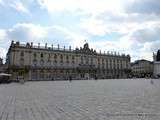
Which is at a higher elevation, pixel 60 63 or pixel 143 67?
pixel 143 67

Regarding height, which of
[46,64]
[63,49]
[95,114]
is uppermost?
[63,49]

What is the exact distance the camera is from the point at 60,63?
106875 mm

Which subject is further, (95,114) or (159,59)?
(159,59)

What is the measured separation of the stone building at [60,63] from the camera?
9406 centimetres

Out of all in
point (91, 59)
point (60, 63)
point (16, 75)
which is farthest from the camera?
point (91, 59)

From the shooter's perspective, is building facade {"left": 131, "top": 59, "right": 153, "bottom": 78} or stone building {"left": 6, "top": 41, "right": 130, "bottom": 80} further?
building facade {"left": 131, "top": 59, "right": 153, "bottom": 78}

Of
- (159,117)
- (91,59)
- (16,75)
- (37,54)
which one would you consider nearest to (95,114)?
(159,117)

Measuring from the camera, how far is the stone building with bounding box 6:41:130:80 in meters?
94.1

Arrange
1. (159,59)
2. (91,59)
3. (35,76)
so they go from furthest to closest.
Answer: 1. (159,59)
2. (91,59)
3. (35,76)

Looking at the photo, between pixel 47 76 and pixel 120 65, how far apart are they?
159ft

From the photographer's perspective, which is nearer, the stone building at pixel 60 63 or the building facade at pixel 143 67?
the stone building at pixel 60 63

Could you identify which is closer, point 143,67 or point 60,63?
point 60,63

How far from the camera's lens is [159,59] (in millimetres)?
130875

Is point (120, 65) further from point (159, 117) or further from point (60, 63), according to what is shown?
point (159, 117)
